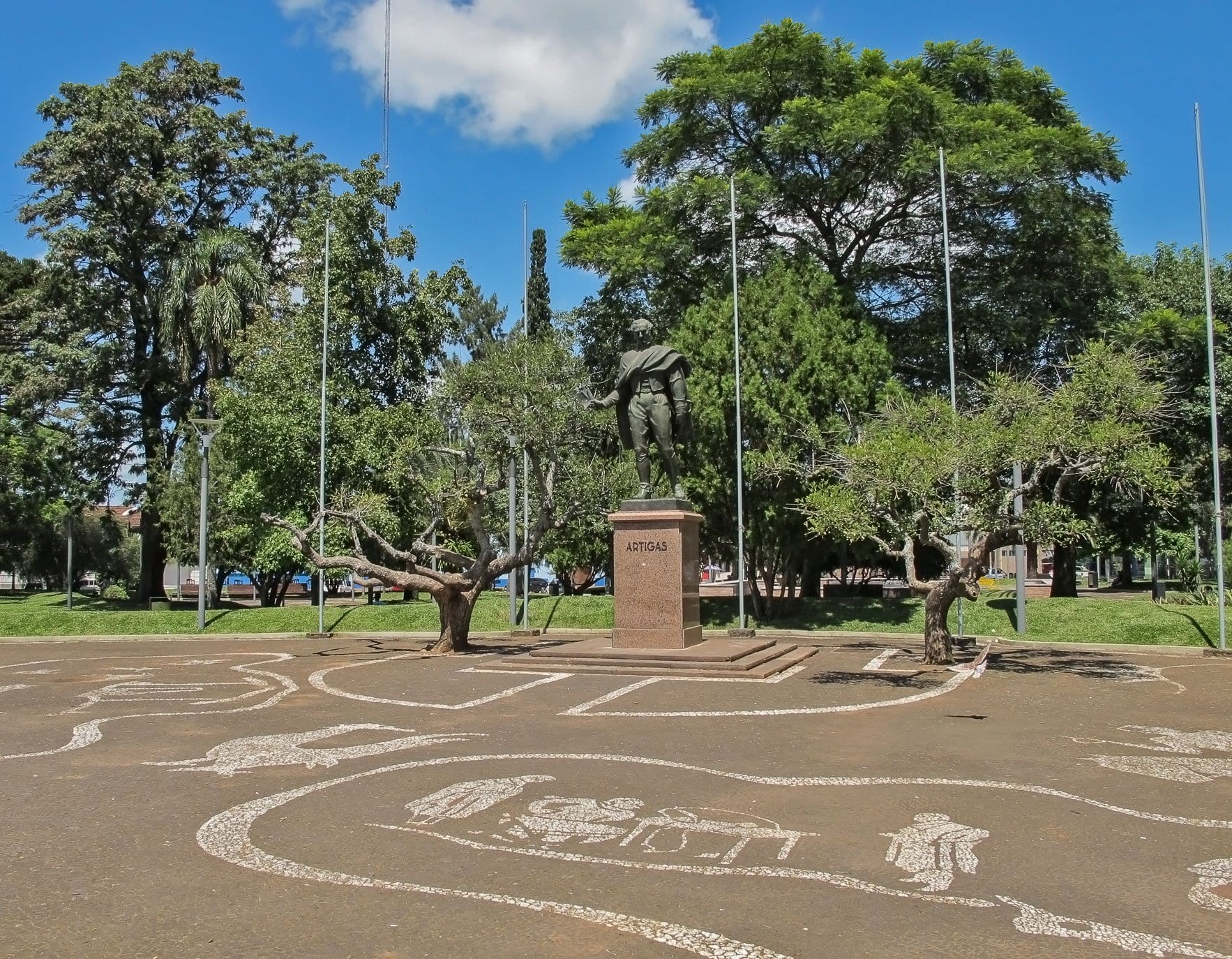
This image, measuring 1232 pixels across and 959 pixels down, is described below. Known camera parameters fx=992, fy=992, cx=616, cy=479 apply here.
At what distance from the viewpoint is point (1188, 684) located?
12.8 m

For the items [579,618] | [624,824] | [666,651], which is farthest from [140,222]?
[624,824]

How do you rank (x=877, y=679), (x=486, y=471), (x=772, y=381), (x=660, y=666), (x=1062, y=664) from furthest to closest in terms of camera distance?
(x=772, y=381) < (x=486, y=471) < (x=1062, y=664) < (x=660, y=666) < (x=877, y=679)

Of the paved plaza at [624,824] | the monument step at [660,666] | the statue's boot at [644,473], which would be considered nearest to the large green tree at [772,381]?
the statue's boot at [644,473]

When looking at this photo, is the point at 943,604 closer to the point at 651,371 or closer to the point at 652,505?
the point at 652,505

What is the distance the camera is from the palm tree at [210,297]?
31.3 m

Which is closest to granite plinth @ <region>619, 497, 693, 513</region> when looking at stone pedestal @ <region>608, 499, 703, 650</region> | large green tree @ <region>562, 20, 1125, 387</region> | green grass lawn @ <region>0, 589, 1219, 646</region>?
stone pedestal @ <region>608, 499, 703, 650</region>

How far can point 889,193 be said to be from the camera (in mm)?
26109

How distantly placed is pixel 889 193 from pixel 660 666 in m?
→ 17.0

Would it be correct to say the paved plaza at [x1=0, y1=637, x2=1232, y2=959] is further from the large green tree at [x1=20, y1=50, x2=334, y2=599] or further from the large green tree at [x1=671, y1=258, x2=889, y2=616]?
the large green tree at [x1=20, y1=50, x2=334, y2=599]

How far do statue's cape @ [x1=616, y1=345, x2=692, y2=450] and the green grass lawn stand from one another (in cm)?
855

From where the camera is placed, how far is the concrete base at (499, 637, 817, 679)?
13.9m

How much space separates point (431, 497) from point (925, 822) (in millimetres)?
15639

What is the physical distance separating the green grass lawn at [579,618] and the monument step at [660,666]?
8418 mm

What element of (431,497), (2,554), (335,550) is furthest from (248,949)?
(2,554)
